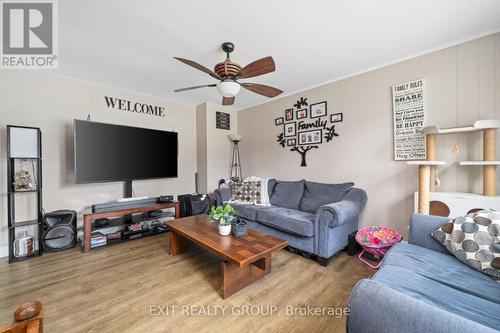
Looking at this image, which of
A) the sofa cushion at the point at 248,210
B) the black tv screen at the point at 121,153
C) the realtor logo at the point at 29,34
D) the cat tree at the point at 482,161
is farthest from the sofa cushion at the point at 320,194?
the realtor logo at the point at 29,34

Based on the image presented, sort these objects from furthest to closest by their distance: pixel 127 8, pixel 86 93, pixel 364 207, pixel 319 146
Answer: pixel 319 146 < pixel 86 93 < pixel 364 207 < pixel 127 8

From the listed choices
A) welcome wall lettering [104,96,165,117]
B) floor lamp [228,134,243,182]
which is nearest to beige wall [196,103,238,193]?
floor lamp [228,134,243,182]

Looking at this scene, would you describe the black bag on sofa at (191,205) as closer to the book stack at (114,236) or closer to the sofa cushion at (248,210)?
the sofa cushion at (248,210)

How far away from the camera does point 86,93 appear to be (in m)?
2.97

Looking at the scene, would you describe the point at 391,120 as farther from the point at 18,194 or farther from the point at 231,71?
the point at 18,194

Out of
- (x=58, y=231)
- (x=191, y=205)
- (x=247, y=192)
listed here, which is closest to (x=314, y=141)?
(x=247, y=192)

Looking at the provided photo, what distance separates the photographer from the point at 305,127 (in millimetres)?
3322

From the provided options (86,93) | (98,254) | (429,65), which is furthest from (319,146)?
(86,93)

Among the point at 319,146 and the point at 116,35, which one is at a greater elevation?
the point at 116,35

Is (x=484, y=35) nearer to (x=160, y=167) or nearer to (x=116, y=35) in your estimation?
(x=116, y=35)

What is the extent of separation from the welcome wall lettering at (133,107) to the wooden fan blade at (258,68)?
229 centimetres

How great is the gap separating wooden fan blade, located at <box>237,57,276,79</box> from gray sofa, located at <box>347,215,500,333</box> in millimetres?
1669

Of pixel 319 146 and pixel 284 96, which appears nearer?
pixel 319 146

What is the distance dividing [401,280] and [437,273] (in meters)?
0.30
